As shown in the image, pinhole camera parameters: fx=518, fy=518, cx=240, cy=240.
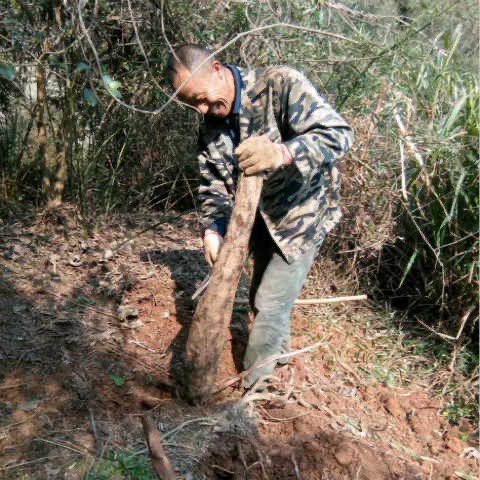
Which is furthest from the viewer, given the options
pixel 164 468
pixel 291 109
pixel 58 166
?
pixel 58 166

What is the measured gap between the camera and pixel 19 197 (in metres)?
4.02

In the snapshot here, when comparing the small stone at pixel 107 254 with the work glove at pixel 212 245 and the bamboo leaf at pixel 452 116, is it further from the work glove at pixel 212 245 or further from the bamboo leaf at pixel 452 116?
the bamboo leaf at pixel 452 116

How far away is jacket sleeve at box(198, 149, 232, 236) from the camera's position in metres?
2.59

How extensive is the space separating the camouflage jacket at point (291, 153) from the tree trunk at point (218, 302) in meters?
Answer: 0.26

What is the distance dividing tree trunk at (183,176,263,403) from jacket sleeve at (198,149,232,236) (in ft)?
1.32

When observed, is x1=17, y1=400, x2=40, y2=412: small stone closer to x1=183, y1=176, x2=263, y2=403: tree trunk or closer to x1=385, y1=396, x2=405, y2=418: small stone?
x1=183, y1=176, x2=263, y2=403: tree trunk

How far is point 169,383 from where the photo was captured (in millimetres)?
2568

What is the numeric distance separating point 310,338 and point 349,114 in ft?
5.29

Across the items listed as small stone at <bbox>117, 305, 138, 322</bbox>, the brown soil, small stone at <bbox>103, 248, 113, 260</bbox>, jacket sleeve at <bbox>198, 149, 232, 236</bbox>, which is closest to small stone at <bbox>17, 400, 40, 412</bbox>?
the brown soil

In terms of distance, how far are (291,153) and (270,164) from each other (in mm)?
117

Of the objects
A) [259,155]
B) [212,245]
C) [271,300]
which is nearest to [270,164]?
[259,155]

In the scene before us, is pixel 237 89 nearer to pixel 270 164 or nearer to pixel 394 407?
pixel 270 164

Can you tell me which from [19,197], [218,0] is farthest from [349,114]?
[19,197]

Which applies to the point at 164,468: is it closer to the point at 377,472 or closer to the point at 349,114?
the point at 377,472
